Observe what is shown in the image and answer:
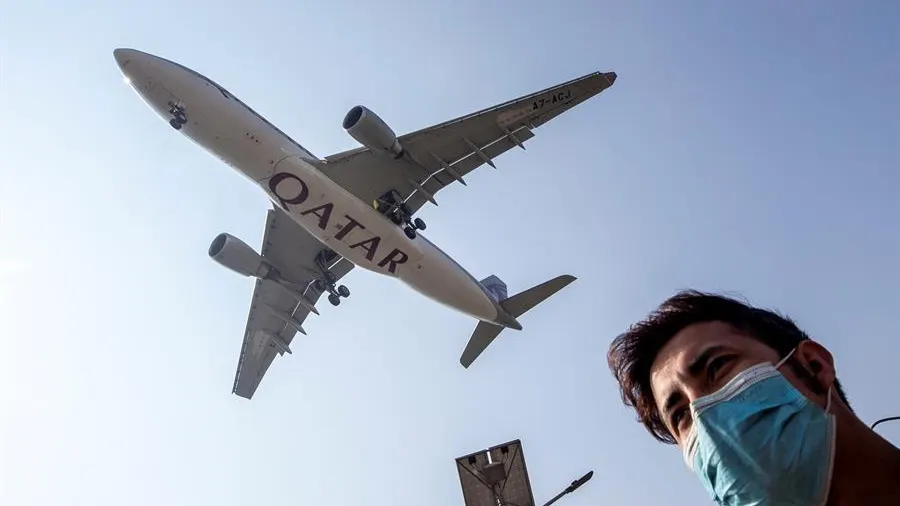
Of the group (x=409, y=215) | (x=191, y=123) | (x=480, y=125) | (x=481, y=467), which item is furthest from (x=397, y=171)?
(x=481, y=467)

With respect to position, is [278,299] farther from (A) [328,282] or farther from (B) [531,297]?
(B) [531,297]

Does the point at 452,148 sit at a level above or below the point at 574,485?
above

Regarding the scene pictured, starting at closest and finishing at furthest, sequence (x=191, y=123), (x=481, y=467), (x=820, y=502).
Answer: (x=820, y=502), (x=481, y=467), (x=191, y=123)

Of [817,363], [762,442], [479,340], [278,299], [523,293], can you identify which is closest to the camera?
[762,442]

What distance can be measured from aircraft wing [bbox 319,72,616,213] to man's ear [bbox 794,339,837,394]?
20223mm

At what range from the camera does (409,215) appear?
25.4 m

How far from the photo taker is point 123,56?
21922 millimetres

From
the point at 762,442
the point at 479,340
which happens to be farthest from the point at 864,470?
the point at 479,340

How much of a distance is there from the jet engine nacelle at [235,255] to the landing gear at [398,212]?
6.80 meters

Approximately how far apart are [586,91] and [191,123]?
12.4 meters

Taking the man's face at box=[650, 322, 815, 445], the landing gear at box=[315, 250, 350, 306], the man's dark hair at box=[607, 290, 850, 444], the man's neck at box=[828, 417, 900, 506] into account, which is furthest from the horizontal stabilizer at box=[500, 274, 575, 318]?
the man's neck at box=[828, 417, 900, 506]

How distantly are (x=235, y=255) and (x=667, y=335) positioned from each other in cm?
2669

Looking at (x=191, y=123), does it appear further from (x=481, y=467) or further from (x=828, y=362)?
(x=828, y=362)

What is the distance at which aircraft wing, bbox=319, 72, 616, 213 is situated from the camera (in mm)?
23438
